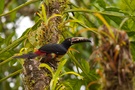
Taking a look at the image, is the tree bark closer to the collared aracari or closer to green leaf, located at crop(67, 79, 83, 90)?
the collared aracari

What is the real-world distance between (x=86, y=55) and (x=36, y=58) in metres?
2.04

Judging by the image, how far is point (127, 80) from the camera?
1.45m

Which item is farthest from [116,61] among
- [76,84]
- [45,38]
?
[76,84]

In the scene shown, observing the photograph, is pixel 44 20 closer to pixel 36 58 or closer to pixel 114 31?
pixel 36 58

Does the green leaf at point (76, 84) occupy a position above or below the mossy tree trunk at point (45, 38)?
below

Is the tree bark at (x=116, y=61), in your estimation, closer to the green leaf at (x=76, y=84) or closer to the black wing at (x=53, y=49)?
the black wing at (x=53, y=49)

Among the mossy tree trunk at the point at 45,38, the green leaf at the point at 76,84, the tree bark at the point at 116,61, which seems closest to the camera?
the tree bark at the point at 116,61

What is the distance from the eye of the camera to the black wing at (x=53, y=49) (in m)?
2.18

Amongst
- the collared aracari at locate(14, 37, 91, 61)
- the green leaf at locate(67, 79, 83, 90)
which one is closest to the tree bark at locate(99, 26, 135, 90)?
the collared aracari at locate(14, 37, 91, 61)

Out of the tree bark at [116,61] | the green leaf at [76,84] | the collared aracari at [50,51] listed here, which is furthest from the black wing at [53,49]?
the tree bark at [116,61]

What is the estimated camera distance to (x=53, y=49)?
2.18 meters

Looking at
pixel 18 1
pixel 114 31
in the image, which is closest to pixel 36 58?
pixel 114 31

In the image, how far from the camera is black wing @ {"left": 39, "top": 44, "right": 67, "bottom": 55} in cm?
218

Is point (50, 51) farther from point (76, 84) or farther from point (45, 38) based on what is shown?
point (76, 84)
